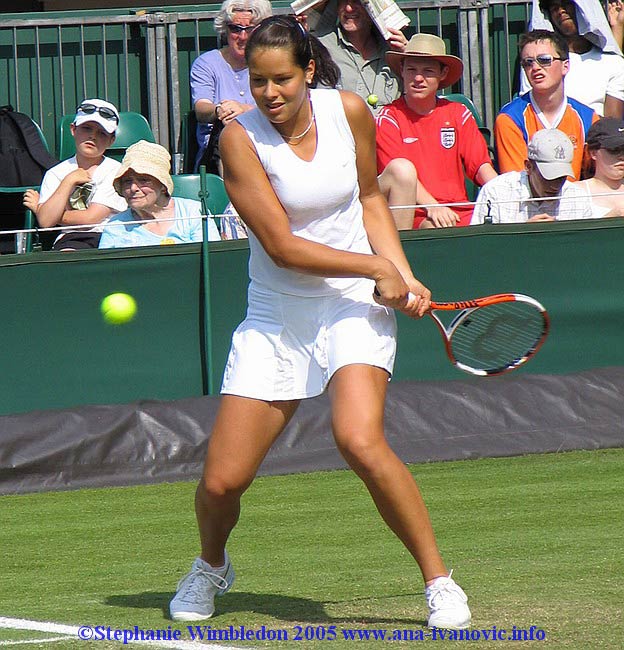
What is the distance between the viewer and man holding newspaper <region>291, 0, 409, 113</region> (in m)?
9.68

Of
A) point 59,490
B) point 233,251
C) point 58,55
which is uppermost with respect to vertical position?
point 58,55

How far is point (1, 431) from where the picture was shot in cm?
730

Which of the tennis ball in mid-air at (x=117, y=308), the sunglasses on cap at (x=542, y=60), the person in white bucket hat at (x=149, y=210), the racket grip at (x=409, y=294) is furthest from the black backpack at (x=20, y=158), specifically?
the racket grip at (x=409, y=294)

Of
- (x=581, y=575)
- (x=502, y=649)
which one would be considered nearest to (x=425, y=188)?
(x=581, y=575)

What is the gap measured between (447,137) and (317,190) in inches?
204

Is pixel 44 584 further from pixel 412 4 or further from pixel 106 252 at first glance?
pixel 412 4

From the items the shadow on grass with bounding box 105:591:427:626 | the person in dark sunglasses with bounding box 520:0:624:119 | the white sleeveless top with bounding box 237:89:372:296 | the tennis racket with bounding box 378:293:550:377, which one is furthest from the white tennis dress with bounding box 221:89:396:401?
the person in dark sunglasses with bounding box 520:0:624:119

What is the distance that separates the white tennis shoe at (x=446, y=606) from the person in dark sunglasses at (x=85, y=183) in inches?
189

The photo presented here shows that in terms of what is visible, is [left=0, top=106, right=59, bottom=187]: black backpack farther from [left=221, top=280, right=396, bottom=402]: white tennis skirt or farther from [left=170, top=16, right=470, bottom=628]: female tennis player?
[left=221, top=280, right=396, bottom=402]: white tennis skirt

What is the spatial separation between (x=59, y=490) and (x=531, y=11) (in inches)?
240

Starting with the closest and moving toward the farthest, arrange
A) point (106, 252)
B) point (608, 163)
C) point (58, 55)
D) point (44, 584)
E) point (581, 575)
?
point (581, 575) → point (44, 584) → point (106, 252) → point (608, 163) → point (58, 55)

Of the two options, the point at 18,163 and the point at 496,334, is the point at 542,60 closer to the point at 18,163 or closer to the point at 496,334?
the point at 18,163

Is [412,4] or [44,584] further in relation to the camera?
[412,4]

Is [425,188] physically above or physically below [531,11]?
below
